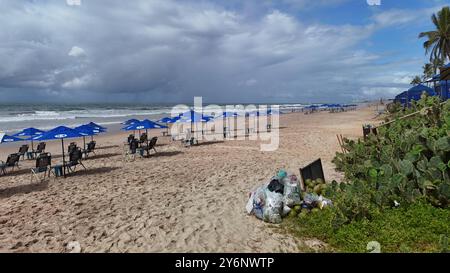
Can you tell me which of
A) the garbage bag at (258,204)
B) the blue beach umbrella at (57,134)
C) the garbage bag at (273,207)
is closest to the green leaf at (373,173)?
the garbage bag at (273,207)

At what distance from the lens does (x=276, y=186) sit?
5.89 meters

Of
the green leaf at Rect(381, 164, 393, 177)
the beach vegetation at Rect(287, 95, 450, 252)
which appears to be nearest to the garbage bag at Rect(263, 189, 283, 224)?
the beach vegetation at Rect(287, 95, 450, 252)

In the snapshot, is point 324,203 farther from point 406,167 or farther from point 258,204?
point 406,167

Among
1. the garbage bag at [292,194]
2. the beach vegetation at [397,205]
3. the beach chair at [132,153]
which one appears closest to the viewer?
the beach vegetation at [397,205]

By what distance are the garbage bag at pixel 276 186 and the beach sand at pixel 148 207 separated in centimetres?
68

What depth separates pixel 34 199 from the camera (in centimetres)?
770

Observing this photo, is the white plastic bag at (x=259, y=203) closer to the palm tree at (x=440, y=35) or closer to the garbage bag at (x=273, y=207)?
the garbage bag at (x=273, y=207)

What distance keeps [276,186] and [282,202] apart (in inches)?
13.2

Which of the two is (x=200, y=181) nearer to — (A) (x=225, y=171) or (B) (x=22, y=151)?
(A) (x=225, y=171)

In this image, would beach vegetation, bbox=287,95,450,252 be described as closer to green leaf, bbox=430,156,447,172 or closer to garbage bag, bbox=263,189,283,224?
green leaf, bbox=430,156,447,172

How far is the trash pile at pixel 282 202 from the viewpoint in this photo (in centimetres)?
562

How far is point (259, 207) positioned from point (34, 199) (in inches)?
234

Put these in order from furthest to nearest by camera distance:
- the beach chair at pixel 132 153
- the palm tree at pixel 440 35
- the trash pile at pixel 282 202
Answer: the palm tree at pixel 440 35, the beach chair at pixel 132 153, the trash pile at pixel 282 202

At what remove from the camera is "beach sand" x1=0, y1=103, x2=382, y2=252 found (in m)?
4.95
